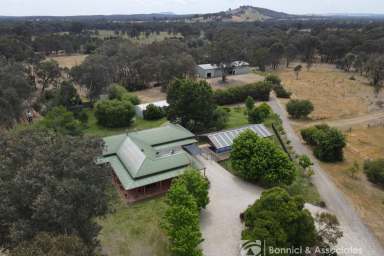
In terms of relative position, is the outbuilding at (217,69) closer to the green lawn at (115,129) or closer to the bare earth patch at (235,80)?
the bare earth patch at (235,80)

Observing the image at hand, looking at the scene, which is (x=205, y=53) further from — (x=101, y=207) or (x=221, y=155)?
(x=101, y=207)

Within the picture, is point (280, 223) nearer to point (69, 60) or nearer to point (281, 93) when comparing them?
point (281, 93)

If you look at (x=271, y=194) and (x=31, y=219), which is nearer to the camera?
(x=31, y=219)

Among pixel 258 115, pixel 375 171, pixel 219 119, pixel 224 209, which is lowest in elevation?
pixel 224 209

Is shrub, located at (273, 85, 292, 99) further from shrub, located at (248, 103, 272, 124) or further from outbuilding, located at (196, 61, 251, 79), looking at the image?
outbuilding, located at (196, 61, 251, 79)

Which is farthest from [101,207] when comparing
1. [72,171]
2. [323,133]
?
[323,133]

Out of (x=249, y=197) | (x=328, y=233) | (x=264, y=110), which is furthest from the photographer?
(x=264, y=110)

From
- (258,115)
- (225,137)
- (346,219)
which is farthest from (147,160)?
(258,115)
